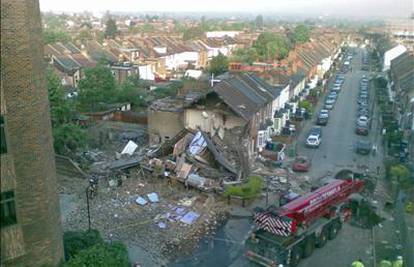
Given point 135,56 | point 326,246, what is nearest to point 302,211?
point 326,246

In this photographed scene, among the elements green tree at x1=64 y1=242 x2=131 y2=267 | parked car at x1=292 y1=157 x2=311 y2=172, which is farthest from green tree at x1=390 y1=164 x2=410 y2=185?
green tree at x1=64 y1=242 x2=131 y2=267

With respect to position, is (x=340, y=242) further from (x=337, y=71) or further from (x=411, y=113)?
(x=337, y=71)

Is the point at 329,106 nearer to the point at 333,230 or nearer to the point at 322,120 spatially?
the point at 322,120

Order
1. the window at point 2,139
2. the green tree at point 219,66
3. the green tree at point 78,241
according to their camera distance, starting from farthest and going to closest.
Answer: the green tree at point 219,66 → the green tree at point 78,241 → the window at point 2,139

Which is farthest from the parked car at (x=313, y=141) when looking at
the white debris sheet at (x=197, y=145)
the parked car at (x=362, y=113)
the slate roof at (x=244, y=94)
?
the white debris sheet at (x=197, y=145)

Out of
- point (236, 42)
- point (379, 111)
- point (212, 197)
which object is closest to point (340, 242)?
point (212, 197)

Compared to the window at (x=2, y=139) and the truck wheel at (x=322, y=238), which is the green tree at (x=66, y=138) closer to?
the truck wheel at (x=322, y=238)

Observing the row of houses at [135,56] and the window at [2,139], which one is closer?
the window at [2,139]

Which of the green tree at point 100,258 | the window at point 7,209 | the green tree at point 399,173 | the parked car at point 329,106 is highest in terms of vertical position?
the window at point 7,209
